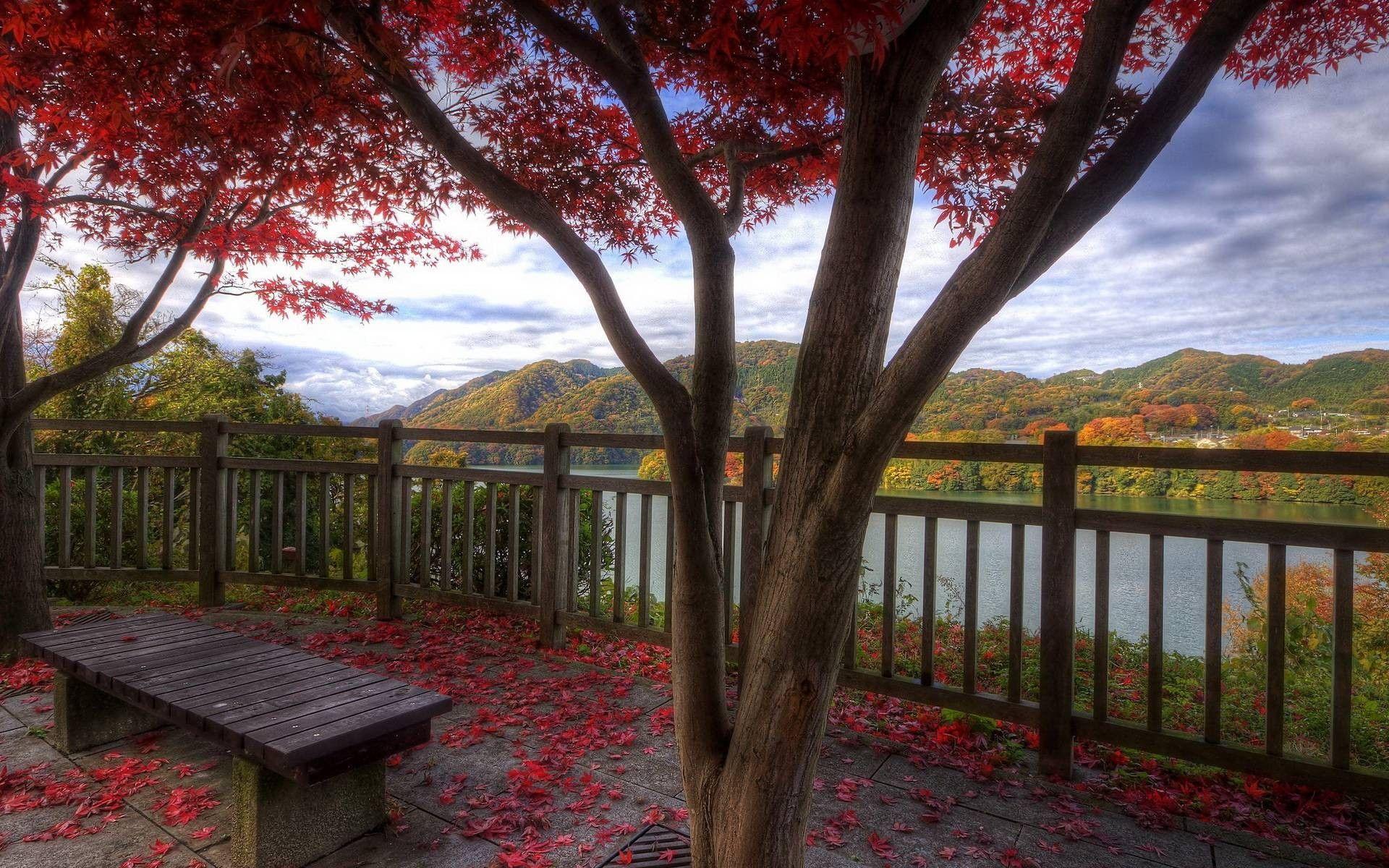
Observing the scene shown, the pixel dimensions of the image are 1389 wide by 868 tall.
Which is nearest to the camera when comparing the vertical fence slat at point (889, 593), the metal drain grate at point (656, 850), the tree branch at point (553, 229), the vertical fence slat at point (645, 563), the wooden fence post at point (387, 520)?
the tree branch at point (553, 229)

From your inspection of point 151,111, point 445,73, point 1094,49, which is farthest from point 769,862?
point 151,111

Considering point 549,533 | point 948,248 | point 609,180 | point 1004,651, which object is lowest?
point 1004,651

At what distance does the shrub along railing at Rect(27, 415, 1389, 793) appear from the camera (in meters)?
2.20

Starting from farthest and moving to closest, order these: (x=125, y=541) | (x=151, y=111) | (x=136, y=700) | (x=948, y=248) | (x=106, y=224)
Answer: (x=125, y=541)
(x=106, y=224)
(x=151, y=111)
(x=948, y=248)
(x=136, y=700)

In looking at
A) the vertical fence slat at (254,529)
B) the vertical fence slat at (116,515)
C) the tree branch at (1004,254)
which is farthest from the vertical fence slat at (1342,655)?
the vertical fence slat at (116,515)

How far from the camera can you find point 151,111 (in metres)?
2.85

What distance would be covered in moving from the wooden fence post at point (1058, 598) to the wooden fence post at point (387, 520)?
388 cm

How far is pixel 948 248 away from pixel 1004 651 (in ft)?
11.1

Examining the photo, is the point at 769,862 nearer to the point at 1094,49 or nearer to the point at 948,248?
the point at 1094,49

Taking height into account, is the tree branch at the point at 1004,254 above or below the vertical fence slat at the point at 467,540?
above

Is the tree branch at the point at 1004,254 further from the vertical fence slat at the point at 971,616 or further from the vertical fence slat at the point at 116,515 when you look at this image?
the vertical fence slat at the point at 116,515

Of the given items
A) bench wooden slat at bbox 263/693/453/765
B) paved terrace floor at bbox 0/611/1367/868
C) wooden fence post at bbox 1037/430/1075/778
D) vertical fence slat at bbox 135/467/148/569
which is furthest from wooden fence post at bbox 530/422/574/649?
vertical fence slat at bbox 135/467/148/569

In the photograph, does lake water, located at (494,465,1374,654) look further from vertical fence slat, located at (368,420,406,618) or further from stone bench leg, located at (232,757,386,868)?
stone bench leg, located at (232,757,386,868)

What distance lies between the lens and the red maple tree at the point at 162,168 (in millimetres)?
2445
